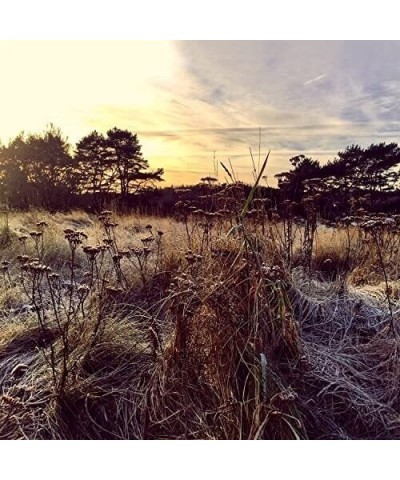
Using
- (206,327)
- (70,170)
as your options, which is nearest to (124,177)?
(70,170)

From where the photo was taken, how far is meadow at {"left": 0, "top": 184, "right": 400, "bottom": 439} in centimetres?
182

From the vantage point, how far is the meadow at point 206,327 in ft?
5.97

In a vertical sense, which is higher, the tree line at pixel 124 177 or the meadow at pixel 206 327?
the tree line at pixel 124 177

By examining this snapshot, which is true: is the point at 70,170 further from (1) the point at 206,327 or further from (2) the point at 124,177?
(1) the point at 206,327

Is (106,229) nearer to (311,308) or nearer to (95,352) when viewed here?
(95,352)

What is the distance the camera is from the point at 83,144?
2047mm

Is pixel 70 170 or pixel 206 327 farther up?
pixel 70 170

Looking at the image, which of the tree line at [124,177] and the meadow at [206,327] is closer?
the meadow at [206,327]

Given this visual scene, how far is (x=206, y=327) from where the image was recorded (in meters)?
1.87

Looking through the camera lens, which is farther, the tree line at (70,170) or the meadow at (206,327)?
the tree line at (70,170)

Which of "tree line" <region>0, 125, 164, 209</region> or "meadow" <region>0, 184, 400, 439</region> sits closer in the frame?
"meadow" <region>0, 184, 400, 439</region>

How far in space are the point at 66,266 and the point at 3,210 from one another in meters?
0.39

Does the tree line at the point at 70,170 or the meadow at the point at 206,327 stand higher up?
the tree line at the point at 70,170
